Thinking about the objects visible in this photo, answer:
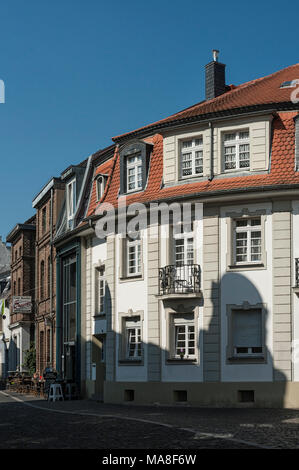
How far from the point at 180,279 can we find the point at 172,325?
5.37 ft

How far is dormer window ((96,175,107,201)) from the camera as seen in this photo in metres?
30.4

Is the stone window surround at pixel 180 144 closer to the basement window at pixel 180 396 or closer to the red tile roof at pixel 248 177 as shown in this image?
the red tile roof at pixel 248 177

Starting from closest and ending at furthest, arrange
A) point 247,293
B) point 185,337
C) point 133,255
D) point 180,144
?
point 247,293, point 185,337, point 180,144, point 133,255

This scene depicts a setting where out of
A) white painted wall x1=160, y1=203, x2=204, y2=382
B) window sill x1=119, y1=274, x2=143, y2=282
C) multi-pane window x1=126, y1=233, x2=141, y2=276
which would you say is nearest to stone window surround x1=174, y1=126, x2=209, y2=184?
white painted wall x1=160, y1=203, x2=204, y2=382

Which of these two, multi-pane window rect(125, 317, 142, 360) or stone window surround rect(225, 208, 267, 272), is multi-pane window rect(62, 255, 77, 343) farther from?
stone window surround rect(225, 208, 267, 272)

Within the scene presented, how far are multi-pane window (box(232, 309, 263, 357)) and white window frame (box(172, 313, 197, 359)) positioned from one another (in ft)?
4.73

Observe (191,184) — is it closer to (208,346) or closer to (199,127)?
(199,127)

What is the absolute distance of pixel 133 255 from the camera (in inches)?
1104

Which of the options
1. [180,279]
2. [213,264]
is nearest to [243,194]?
[213,264]

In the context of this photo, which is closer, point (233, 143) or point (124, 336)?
point (233, 143)

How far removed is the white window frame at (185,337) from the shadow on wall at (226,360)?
171mm

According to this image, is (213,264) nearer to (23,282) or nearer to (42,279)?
(42,279)

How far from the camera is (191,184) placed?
26.1 m

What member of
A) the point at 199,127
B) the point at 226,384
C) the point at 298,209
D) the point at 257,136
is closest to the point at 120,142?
the point at 199,127
